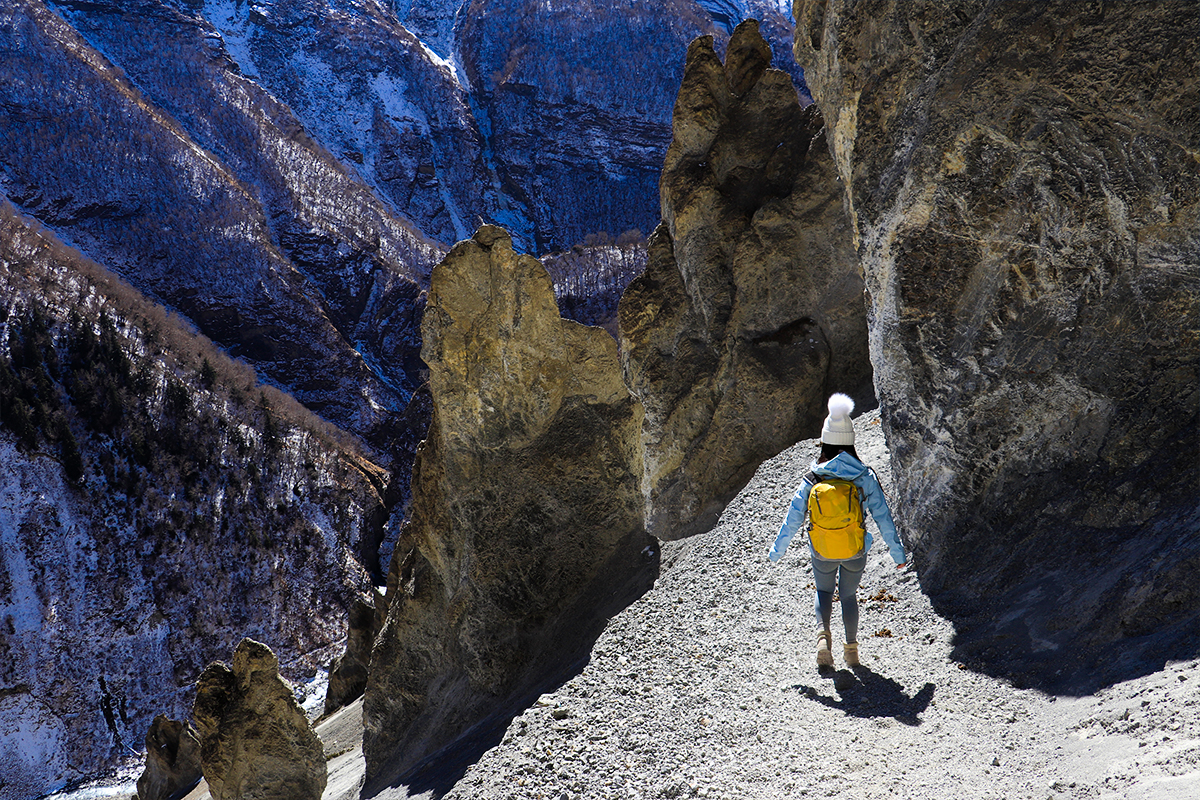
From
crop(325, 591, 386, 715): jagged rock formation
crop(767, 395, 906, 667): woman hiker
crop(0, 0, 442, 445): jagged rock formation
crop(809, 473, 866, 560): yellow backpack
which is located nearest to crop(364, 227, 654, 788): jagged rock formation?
crop(767, 395, 906, 667): woman hiker

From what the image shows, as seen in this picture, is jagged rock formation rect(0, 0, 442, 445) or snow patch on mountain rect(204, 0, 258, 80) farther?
snow patch on mountain rect(204, 0, 258, 80)

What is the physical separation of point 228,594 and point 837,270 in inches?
1528

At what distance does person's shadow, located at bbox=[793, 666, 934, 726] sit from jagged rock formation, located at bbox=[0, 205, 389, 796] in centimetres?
3660

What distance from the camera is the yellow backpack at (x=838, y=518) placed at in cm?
471

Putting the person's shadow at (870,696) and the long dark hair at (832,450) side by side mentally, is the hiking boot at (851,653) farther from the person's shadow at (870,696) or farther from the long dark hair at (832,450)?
the long dark hair at (832,450)

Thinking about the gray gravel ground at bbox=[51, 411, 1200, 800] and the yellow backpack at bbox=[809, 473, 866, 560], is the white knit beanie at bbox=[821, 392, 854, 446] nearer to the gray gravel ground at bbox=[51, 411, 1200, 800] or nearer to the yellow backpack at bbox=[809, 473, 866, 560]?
the yellow backpack at bbox=[809, 473, 866, 560]

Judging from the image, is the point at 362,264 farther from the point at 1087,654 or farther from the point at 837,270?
the point at 1087,654

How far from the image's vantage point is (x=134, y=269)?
247 ft

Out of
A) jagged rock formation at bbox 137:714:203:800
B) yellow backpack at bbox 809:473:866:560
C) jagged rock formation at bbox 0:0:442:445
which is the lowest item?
jagged rock formation at bbox 137:714:203:800

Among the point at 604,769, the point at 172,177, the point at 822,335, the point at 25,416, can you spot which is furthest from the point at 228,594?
the point at 172,177

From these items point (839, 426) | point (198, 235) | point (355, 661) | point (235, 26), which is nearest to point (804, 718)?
point (839, 426)

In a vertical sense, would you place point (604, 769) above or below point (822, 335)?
below

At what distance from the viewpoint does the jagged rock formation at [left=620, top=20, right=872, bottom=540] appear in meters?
12.3

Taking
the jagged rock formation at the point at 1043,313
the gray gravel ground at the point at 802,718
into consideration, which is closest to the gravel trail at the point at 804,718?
the gray gravel ground at the point at 802,718
